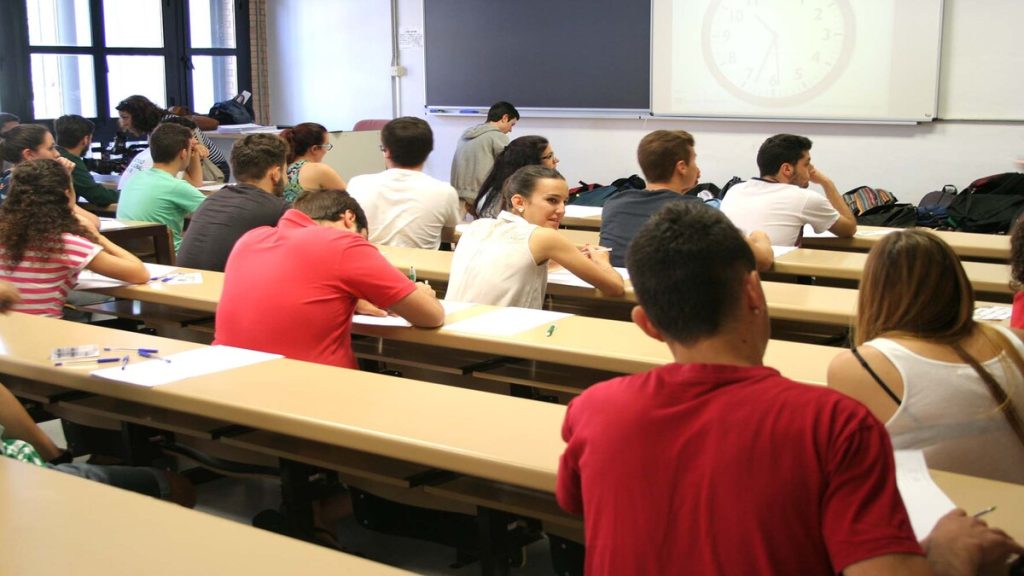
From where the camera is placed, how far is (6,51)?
8.95 meters

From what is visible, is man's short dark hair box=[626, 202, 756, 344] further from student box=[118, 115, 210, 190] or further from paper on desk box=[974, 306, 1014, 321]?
student box=[118, 115, 210, 190]

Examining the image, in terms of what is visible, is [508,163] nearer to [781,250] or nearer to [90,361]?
[781,250]

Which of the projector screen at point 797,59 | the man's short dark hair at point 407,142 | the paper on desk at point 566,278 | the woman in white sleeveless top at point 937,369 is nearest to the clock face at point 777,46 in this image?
the projector screen at point 797,59

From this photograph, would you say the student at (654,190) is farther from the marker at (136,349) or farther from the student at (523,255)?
the marker at (136,349)

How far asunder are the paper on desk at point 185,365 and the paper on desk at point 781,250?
7.83ft

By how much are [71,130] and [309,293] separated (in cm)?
456

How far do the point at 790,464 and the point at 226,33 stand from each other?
1045cm

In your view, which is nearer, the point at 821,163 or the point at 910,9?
the point at 910,9

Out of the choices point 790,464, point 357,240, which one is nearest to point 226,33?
point 357,240

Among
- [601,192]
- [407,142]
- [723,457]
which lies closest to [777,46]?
[601,192]

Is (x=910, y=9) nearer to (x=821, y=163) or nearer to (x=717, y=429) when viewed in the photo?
(x=821, y=163)

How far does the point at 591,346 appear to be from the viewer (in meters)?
2.87

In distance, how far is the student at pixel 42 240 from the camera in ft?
12.0

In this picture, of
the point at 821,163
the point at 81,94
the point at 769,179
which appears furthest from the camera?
the point at 81,94
